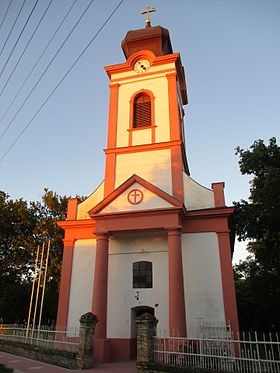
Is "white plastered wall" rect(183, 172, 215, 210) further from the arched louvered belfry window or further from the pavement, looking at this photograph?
the pavement

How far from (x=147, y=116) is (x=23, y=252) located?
54.5 ft

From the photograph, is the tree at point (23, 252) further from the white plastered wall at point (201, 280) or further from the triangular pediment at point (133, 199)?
the white plastered wall at point (201, 280)

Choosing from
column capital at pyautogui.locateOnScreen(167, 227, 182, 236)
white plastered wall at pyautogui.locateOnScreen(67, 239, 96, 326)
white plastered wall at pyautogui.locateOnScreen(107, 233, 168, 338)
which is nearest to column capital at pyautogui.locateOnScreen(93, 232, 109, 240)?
white plastered wall at pyautogui.locateOnScreen(107, 233, 168, 338)

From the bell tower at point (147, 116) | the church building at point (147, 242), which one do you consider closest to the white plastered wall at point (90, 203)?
the church building at point (147, 242)

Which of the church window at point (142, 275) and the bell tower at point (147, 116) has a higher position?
the bell tower at point (147, 116)

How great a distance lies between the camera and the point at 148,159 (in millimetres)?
17250

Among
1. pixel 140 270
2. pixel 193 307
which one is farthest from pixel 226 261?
pixel 140 270

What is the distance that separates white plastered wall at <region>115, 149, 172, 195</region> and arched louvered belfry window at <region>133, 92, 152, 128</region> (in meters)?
2.12

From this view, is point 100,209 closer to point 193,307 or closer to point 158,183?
point 158,183

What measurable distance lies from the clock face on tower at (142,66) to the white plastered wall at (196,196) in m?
7.88

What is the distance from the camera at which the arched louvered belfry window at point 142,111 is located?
1855 centimetres

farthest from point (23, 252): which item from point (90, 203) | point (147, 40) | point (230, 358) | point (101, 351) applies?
point (230, 358)

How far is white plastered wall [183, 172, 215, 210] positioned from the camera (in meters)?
15.8

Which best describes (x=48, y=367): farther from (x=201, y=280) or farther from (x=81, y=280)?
(x=201, y=280)
